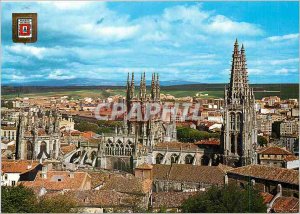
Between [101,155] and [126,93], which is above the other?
[126,93]

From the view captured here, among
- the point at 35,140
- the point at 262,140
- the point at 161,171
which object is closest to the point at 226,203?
the point at 161,171

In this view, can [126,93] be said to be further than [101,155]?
Yes

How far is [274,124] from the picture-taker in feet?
107

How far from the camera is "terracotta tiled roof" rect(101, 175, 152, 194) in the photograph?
14.0m

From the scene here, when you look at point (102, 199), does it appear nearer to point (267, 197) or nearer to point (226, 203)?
point (226, 203)

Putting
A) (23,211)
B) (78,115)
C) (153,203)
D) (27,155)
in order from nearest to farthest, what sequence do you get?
(23,211)
(153,203)
(27,155)
(78,115)

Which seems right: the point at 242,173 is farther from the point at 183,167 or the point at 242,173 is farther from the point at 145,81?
the point at 145,81

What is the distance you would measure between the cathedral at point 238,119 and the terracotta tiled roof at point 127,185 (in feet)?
24.8

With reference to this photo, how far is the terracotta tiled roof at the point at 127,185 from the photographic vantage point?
45.9 feet

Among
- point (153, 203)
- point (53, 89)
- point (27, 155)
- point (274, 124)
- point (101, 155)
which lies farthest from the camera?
point (274, 124)

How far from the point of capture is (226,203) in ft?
34.6

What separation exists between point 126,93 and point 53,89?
9.92 m

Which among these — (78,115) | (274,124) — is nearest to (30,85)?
(78,115)

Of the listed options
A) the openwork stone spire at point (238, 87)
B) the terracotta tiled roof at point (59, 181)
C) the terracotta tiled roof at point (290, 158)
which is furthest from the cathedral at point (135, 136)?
the terracotta tiled roof at point (59, 181)
